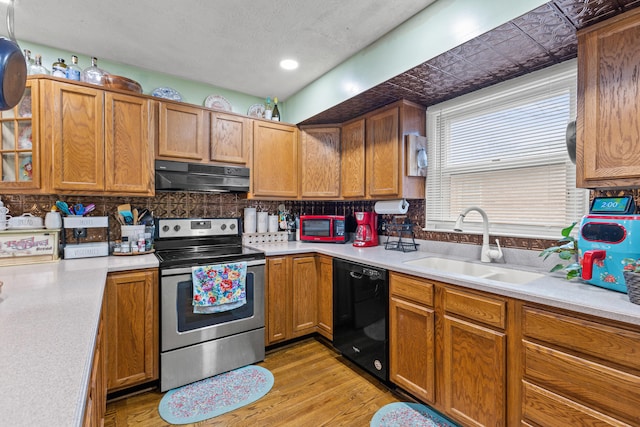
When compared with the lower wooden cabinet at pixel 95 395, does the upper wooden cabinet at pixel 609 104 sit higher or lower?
higher

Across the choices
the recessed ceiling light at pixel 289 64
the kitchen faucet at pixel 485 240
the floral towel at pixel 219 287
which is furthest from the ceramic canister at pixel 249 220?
the kitchen faucet at pixel 485 240

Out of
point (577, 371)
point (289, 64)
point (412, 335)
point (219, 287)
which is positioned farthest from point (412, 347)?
point (289, 64)

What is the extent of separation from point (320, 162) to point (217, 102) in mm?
1172

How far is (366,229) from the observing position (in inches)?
110

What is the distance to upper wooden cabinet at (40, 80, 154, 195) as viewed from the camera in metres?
2.02

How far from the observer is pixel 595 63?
142 cm

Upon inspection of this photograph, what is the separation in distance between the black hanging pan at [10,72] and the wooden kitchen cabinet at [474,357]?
214cm

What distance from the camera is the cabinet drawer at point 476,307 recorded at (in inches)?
57.1

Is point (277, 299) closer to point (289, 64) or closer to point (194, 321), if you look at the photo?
point (194, 321)

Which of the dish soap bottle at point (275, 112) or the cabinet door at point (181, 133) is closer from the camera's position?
the cabinet door at point (181, 133)

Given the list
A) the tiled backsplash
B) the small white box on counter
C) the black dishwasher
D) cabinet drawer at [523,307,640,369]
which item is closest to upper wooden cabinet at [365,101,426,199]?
the tiled backsplash

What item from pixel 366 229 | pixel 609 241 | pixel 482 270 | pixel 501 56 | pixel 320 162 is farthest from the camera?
pixel 320 162

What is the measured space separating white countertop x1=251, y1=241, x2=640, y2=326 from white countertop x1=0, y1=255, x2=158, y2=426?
139cm

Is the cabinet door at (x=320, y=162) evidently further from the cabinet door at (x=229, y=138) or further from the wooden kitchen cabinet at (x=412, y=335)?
the wooden kitchen cabinet at (x=412, y=335)
